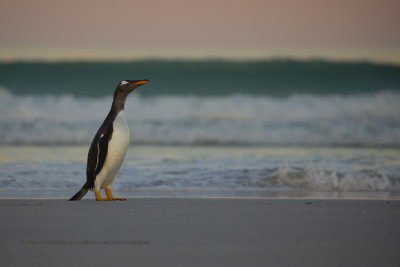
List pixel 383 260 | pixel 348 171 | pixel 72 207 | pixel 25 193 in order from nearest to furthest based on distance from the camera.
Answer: pixel 383 260 → pixel 72 207 → pixel 25 193 → pixel 348 171

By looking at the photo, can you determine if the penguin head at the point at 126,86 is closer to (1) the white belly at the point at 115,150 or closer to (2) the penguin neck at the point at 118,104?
(2) the penguin neck at the point at 118,104

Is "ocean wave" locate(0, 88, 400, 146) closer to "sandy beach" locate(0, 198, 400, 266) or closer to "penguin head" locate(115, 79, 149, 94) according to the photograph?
"penguin head" locate(115, 79, 149, 94)

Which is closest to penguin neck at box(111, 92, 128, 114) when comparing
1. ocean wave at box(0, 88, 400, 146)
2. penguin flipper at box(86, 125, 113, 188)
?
penguin flipper at box(86, 125, 113, 188)

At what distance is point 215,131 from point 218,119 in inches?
78.8

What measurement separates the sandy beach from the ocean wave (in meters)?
12.4

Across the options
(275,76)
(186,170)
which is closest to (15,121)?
(275,76)

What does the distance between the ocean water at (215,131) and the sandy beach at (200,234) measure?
6.96ft

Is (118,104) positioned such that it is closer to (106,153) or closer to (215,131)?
(106,153)

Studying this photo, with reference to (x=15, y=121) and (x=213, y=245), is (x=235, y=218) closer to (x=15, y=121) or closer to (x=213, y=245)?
(x=213, y=245)

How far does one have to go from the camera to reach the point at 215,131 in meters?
19.5

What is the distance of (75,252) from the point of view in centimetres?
370

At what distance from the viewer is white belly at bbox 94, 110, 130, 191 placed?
23.0ft

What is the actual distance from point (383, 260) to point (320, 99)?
20011 millimetres

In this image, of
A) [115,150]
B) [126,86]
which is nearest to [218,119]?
[126,86]
